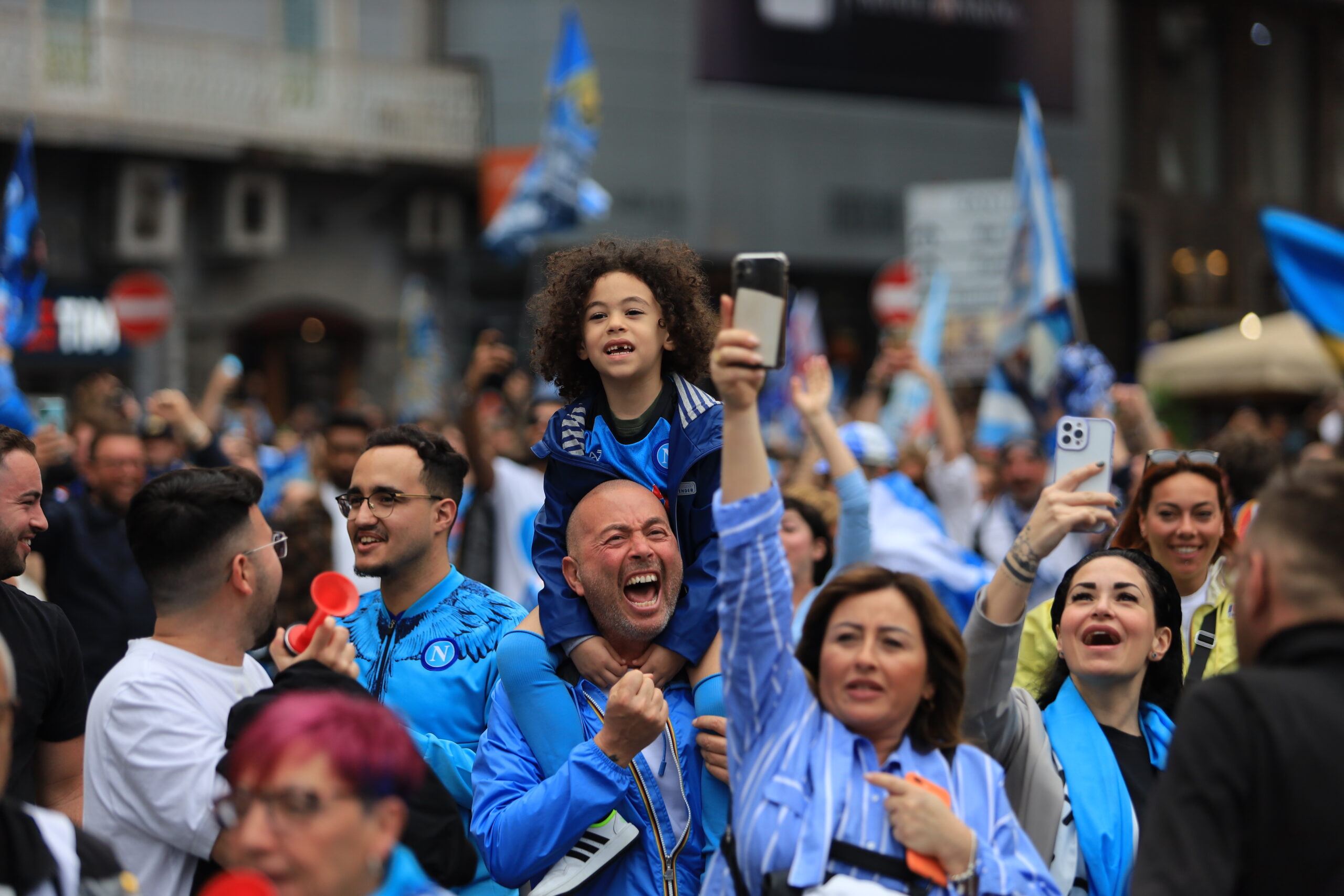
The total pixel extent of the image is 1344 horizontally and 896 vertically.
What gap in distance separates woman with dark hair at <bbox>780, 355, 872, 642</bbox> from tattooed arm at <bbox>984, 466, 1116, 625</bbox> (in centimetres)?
104

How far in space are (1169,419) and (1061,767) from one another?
15.8m

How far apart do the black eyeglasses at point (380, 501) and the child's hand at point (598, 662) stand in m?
0.92

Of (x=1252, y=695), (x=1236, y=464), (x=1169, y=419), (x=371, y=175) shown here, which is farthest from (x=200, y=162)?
(x=1252, y=695)

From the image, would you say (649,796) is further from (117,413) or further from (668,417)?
(117,413)

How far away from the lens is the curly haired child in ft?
12.0

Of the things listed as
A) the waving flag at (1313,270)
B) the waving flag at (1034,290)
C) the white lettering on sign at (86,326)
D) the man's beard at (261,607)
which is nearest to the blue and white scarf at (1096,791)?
the man's beard at (261,607)

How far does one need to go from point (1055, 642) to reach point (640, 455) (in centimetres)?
143

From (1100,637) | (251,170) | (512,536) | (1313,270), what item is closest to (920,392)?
(512,536)

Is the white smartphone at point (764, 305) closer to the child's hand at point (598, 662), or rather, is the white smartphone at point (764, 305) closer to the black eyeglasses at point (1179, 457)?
the child's hand at point (598, 662)

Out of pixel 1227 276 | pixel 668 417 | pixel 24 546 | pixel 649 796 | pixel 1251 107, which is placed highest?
pixel 1251 107

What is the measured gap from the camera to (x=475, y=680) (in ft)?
13.3

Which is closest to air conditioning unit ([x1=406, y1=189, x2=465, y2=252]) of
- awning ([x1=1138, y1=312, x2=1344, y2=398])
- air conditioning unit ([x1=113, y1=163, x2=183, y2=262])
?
air conditioning unit ([x1=113, y1=163, x2=183, y2=262])

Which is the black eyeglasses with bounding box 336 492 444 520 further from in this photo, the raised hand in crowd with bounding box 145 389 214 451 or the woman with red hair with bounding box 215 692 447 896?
the raised hand in crowd with bounding box 145 389 214 451

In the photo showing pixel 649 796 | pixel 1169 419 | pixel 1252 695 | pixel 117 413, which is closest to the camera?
pixel 1252 695
